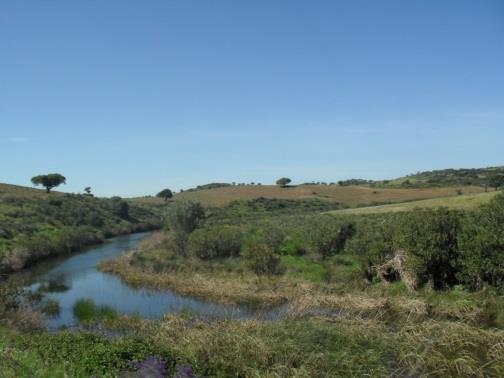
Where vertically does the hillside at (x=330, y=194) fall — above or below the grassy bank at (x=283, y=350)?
above

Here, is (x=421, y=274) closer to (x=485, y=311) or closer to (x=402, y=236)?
(x=402, y=236)

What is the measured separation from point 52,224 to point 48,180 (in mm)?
41702

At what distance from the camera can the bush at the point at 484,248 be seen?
22.1 metres

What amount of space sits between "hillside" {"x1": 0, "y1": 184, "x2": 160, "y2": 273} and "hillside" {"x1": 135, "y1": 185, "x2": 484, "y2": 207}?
535 inches

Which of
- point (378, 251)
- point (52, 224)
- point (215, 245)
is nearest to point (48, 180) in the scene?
point (52, 224)

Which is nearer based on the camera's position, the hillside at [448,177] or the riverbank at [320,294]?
the riverbank at [320,294]

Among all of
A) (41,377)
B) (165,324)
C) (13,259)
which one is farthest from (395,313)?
(13,259)

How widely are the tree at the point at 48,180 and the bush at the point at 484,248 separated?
94410 millimetres

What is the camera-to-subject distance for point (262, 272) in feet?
102

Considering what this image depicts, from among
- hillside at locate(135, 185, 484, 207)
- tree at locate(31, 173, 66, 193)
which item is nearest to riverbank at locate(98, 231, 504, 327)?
hillside at locate(135, 185, 484, 207)

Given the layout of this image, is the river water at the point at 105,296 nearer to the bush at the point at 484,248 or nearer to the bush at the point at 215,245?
the bush at the point at 215,245

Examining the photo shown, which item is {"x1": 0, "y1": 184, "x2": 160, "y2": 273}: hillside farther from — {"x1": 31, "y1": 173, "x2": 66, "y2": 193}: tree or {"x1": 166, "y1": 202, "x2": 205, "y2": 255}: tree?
{"x1": 166, "y1": 202, "x2": 205, "y2": 255}: tree

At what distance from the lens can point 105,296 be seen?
30641 mm

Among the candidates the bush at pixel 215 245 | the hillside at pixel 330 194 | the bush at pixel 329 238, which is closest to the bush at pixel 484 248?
the bush at pixel 329 238
